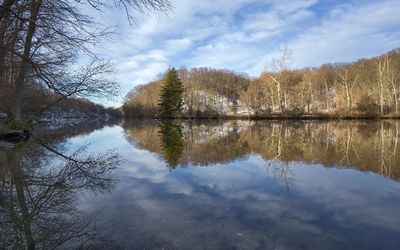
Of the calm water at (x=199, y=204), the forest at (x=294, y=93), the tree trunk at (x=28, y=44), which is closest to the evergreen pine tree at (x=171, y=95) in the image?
the forest at (x=294, y=93)

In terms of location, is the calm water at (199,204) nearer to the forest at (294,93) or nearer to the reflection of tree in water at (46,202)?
the reflection of tree in water at (46,202)

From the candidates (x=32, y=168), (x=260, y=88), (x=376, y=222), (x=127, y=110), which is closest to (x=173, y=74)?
(x=260, y=88)

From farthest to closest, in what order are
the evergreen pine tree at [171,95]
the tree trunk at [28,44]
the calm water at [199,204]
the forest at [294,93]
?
the evergreen pine tree at [171,95] → the forest at [294,93] → the tree trunk at [28,44] → the calm water at [199,204]

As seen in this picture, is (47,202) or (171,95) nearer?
(47,202)

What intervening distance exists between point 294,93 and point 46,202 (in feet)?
216

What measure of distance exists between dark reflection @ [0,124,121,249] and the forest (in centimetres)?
4293

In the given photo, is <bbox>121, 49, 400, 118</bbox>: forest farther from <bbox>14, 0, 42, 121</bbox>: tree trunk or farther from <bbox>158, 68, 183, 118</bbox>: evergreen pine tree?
<bbox>14, 0, 42, 121</bbox>: tree trunk

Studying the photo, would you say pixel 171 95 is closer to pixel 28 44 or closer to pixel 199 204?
pixel 28 44

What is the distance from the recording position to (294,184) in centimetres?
740

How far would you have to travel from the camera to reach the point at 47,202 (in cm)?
532

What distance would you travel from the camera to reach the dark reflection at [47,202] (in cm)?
395

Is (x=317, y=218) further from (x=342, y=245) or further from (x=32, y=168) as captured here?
(x=32, y=168)

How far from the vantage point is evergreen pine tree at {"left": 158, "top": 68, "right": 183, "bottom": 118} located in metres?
60.9

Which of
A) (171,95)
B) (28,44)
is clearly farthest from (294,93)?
(28,44)
